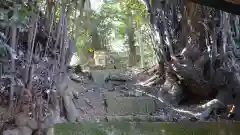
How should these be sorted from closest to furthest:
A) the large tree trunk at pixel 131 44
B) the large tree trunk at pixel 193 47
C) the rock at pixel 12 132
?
the rock at pixel 12 132, the large tree trunk at pixel 193 47, the large tree trunk at pixel 131 44

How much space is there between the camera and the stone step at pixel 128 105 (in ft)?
17.2

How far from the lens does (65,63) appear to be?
12.1ft

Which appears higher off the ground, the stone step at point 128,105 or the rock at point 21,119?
the rock at point 21,119

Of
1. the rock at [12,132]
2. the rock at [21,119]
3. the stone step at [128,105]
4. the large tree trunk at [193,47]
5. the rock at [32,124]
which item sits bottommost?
the stone step at [128,105]

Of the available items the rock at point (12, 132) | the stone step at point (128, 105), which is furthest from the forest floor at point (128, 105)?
the rock at point (12, 132)

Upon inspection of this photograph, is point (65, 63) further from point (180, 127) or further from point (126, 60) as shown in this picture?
point (126, 60)

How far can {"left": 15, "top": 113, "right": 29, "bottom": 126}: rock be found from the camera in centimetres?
277

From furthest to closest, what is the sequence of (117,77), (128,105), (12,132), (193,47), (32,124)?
1. (117,77)
2. (193,47)
3. (128,105)
4. (32,124)
5. (12,132)

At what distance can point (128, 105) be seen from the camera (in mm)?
5516

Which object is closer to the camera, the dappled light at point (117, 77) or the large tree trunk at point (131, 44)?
the dappled light at point (117, 77)

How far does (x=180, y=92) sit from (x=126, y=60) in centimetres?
693

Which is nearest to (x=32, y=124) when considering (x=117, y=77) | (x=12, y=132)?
(x=12, y=132)

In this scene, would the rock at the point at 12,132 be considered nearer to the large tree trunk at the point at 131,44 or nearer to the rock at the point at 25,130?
the rock at the point at 25,130

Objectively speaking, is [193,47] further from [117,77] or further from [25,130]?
[25,130]
